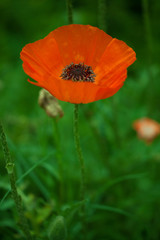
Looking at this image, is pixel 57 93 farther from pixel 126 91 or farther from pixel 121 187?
pixel 126 91

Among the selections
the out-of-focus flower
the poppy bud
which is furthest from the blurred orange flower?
the poppy bud

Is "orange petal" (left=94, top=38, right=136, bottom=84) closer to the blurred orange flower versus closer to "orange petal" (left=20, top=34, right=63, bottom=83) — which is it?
"orange petal" (left=20, top=34, right=63, bottom=83)

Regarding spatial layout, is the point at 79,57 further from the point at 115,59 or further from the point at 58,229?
the point at 58,229

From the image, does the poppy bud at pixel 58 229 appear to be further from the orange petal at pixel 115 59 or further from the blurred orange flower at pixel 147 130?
the blurred orange flower at pixel 147 130

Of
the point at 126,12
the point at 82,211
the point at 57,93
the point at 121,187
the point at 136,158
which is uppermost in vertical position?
the point at 57,93

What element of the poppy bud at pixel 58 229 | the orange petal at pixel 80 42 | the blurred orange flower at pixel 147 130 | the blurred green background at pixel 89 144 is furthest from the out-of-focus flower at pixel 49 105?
the blurred orange flower at pixel 147 130

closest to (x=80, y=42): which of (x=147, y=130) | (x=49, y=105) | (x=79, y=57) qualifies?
(x=79, y=57)

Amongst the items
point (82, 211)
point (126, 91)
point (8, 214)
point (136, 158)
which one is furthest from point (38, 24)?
point (82, 211)
